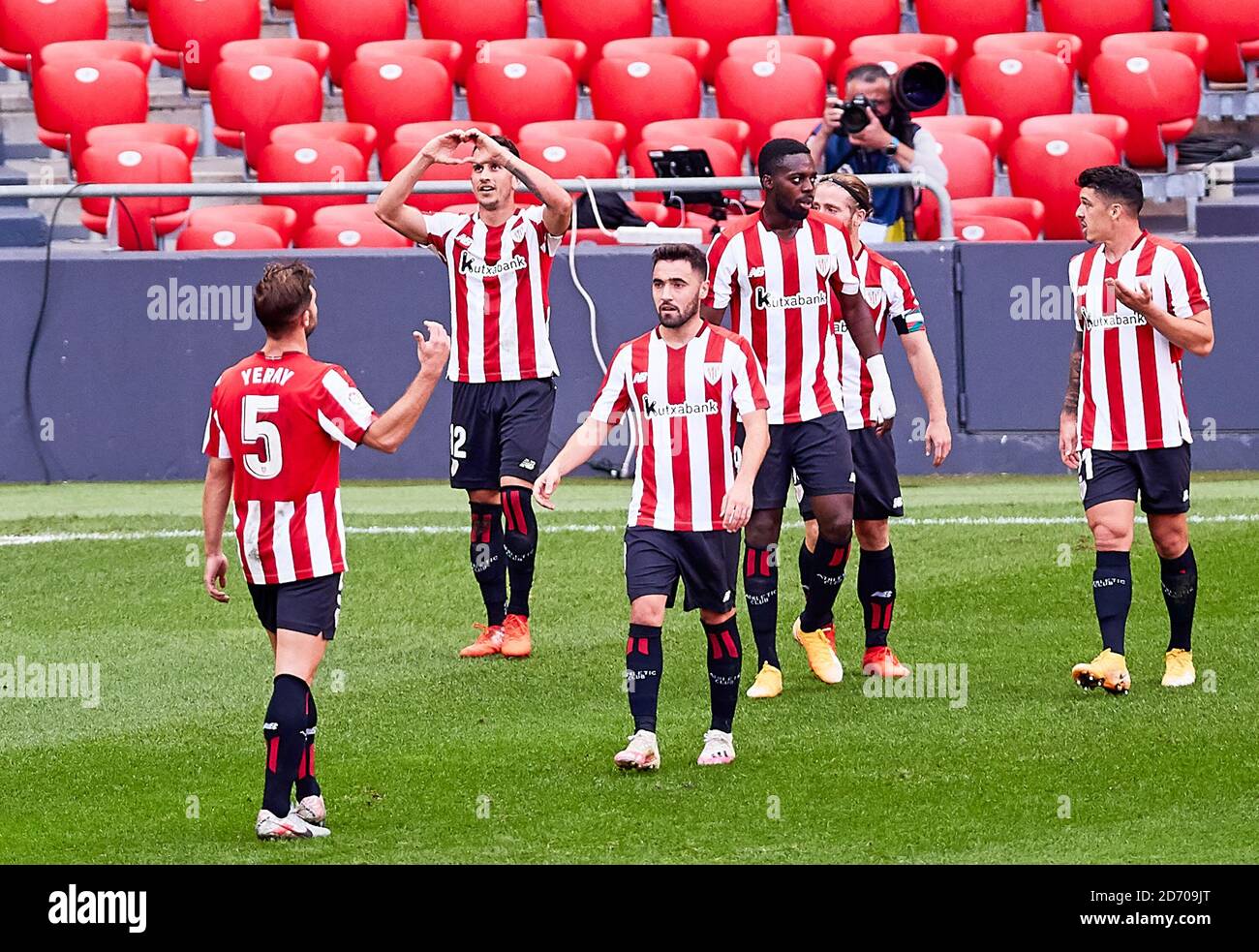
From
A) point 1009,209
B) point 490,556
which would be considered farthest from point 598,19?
point 490,556

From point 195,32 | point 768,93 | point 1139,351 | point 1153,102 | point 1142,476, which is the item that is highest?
point 195,32

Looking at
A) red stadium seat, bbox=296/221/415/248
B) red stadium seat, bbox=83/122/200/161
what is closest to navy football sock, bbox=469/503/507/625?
red stadium seat, bbox=296/221/415/248

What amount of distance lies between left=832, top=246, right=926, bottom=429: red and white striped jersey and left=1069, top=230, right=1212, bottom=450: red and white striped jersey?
2.62 feet

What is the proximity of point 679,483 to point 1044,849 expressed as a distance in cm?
184

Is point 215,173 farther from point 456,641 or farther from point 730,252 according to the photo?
point 730,252

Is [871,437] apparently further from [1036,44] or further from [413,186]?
[1036,44]

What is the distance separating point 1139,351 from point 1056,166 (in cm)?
738

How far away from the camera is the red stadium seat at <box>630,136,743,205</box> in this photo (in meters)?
15.3

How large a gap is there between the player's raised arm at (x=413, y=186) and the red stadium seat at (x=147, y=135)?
6656 mm

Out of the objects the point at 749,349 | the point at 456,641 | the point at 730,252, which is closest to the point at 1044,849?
the point at 749,349

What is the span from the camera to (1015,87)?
16859 mm

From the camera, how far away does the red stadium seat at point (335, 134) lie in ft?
51.4

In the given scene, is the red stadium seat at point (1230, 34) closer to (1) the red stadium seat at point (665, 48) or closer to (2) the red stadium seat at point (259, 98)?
(1) the red stadium seat at point (665, 48)
